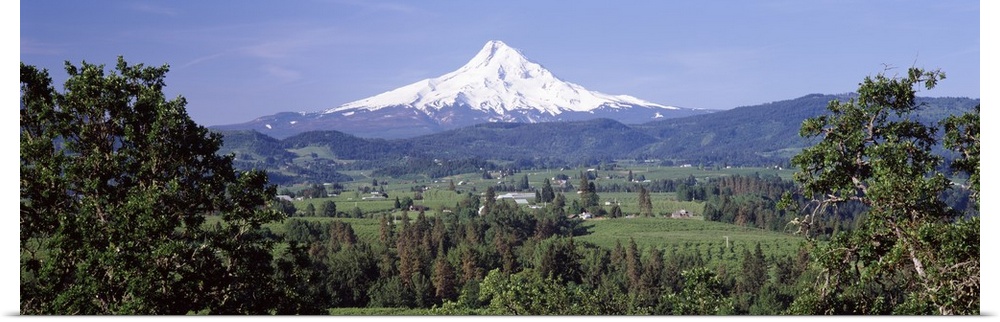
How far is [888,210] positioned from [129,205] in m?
6.88

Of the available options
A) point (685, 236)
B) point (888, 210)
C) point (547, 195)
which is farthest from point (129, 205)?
point (547, 195)

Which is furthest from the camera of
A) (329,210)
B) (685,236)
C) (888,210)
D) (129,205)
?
(329,210)

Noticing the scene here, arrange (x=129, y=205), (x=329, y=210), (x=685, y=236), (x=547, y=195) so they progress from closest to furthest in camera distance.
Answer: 1. (x=129, y=205)
2. (x=685, y=236)
3. (x=329, y=210)
4. (x=547, y=195)

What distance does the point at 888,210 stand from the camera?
802 cm

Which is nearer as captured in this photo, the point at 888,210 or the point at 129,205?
the point at 888,210

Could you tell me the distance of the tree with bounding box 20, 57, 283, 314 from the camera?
321 inches

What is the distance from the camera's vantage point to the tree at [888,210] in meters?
7.65

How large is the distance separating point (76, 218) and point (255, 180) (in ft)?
5.88

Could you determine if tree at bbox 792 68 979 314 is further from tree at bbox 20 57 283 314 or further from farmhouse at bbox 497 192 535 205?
farmhouse at bbox 497 192 535 205

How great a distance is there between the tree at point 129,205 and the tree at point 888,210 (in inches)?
212

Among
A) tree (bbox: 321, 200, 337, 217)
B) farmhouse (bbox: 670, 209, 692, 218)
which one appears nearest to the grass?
farmhouse (bbox: 670, 209, 692, 218)

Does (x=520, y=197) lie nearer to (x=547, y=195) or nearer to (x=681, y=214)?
(x=547, y=195)

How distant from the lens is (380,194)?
9044 centimetres

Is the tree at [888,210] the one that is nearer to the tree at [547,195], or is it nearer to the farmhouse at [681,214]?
the farmhouse at [681,214]
